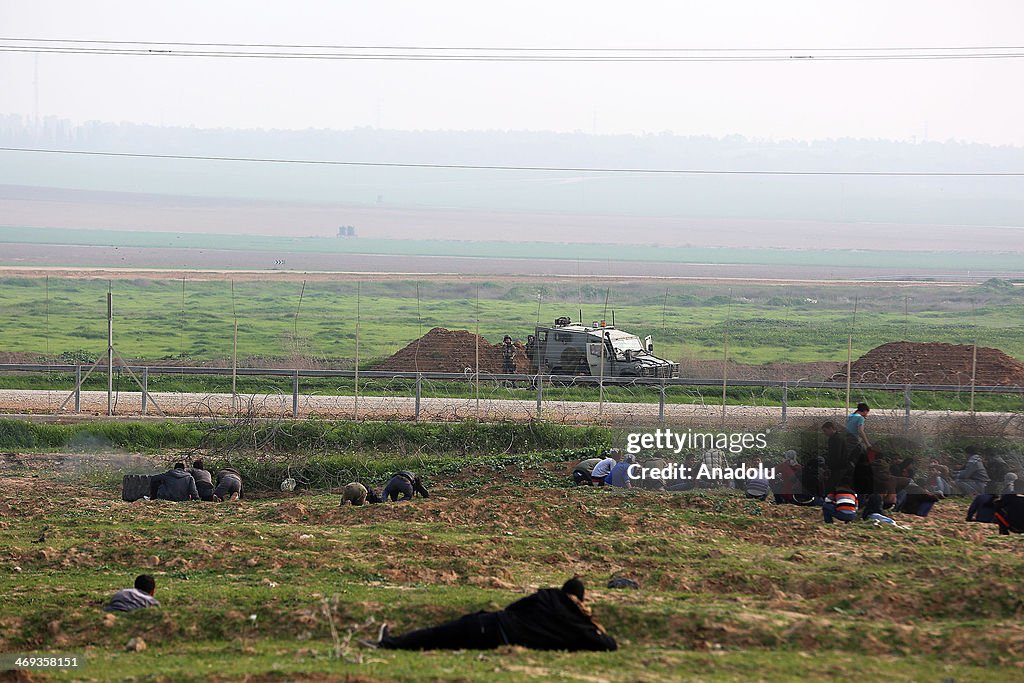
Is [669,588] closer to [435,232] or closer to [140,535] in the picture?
[140,535]

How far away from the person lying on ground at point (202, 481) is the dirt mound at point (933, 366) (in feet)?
57.4

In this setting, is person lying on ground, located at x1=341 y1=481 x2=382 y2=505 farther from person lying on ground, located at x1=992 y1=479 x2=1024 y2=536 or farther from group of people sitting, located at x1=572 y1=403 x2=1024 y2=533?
person lying on ground, located at x1=992 y1=479 x2=1024 y2=536

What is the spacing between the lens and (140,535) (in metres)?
15.7

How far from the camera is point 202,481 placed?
19812 millimetres

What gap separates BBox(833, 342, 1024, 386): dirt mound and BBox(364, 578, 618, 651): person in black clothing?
21467 mm

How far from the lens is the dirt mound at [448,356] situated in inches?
1281

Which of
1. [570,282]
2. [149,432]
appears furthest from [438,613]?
[570,282]

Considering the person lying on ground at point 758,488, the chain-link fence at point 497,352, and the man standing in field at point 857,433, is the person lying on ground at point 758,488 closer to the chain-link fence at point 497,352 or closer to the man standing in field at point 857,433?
the man standing in field at point 857,433

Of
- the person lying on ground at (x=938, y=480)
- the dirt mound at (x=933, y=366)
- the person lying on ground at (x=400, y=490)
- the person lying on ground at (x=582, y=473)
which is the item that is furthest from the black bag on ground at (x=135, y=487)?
the dirt mound at (x=933, y=366)

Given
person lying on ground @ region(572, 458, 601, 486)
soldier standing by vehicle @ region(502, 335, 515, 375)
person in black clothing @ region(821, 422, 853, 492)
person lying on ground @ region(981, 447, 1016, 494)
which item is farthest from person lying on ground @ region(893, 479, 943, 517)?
soldier standing by vehicle @ region(502, 335, 515, 375)

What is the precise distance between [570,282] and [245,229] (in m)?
115

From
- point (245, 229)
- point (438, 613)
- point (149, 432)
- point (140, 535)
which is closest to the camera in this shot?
point (438, 613)

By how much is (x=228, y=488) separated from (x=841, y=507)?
10261 millimetres

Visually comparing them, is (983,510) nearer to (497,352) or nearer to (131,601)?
(131,601)
